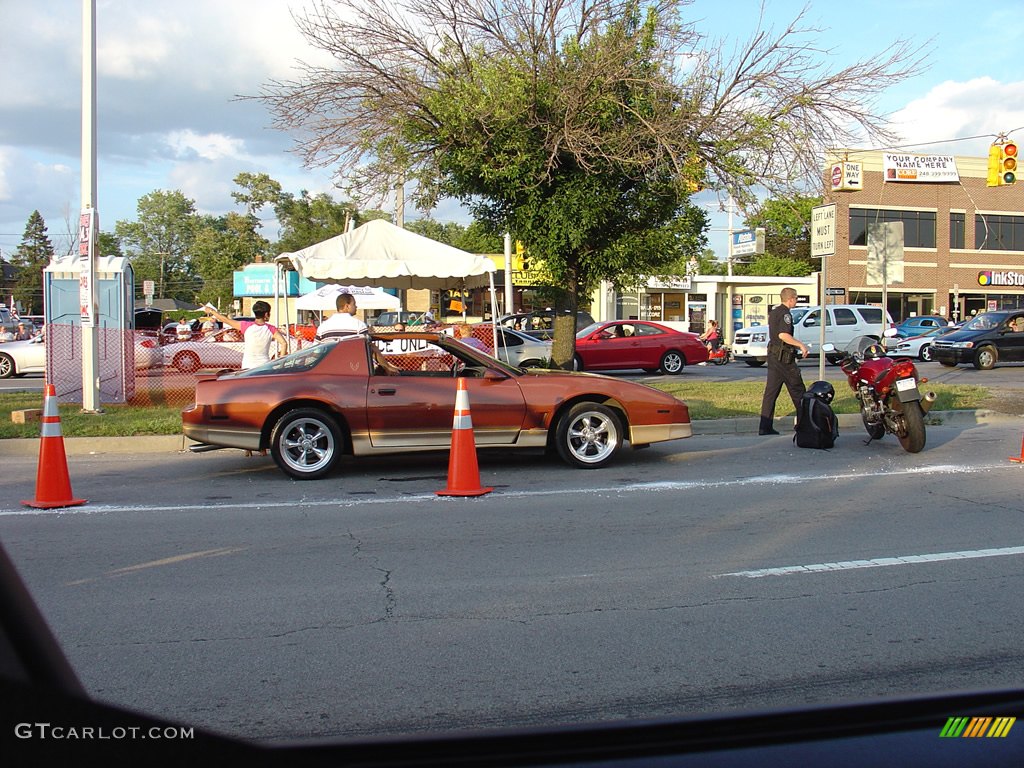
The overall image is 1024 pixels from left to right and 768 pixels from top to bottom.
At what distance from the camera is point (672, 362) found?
24.5 meters

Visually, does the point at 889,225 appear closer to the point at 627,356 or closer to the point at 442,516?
the point at 627,356

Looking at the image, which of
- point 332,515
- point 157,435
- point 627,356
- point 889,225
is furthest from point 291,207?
point 332,515

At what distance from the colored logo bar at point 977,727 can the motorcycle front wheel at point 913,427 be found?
30.5 ft

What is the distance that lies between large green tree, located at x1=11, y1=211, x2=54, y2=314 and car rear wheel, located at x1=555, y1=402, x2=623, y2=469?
8783cm

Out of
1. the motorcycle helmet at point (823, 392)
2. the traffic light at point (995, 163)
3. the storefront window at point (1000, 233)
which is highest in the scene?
the storefront window at point (1000, 233)

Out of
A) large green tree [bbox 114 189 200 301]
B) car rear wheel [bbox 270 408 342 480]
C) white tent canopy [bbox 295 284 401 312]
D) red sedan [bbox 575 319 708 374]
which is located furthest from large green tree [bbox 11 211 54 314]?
car rear wheel [bbox 270 408 342 480]

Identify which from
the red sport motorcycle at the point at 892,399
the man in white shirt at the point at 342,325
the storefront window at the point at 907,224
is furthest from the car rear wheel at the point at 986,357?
the storefront window at the point at 907,224

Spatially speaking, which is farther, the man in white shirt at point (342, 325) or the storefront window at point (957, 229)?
the storefront window at point (957, 229)

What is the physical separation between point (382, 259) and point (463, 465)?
331 inches

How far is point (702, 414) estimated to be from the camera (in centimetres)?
1309

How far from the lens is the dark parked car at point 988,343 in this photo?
24.2 metres

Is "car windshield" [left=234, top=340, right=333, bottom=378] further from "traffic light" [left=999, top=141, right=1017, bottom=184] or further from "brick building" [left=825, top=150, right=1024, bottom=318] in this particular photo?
"brick building" [left=825, top=150, right=1024, bottom=318]

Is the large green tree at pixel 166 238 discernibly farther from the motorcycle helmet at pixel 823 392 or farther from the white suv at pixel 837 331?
the motorcycle helmet at pixel 823 392

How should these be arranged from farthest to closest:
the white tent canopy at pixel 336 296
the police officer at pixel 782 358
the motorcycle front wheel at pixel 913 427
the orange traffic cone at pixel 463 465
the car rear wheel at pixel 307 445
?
the white tent canopy at pixel 336 296
the police officer at pixel 782 358
the motorcycle front wheel at pixel 913 427
the car rear wheel at pixel 307 445
the orange traffic cone at pixel 463 465
